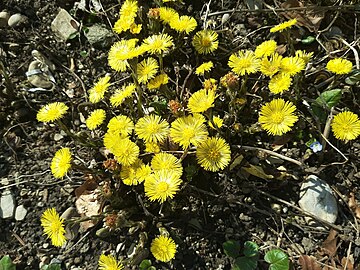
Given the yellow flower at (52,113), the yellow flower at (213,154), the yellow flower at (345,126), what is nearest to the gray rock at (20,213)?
the yellow flower at (52,113)

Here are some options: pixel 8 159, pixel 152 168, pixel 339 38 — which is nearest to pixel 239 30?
pixel 339 38

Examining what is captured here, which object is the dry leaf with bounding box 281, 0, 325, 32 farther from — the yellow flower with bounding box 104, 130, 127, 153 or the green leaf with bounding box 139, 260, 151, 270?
the green leaf with bounding box 139, 260, 151, 270

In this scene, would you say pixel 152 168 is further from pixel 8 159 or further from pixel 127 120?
pixel 8 159

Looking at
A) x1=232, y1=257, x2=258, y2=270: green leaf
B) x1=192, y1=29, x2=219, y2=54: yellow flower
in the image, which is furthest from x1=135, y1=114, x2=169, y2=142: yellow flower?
x1=232, y1=257, x2=258, y2=270: green leaf

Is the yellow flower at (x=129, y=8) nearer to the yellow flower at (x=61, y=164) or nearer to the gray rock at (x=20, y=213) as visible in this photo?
the yellow flower at (x=61, y=164)

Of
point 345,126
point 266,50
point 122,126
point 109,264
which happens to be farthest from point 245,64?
point 109,264

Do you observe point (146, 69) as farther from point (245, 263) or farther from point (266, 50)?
point (245, 263)
